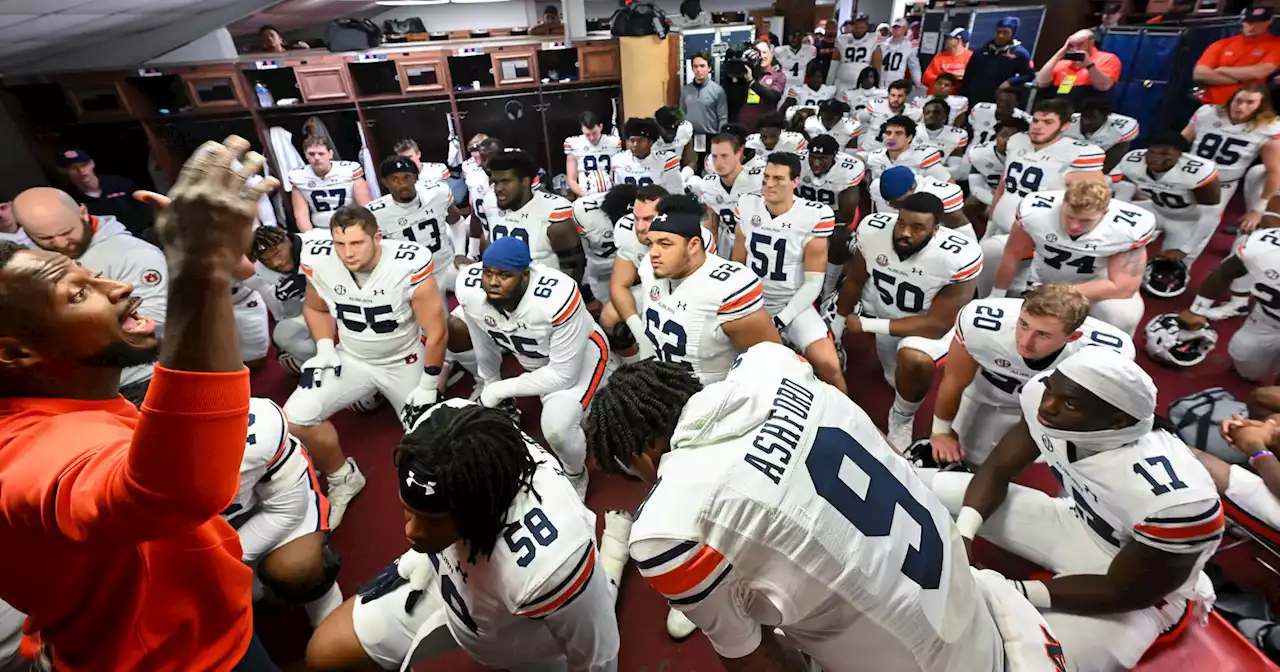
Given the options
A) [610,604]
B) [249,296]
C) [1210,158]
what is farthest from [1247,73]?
[249,296]

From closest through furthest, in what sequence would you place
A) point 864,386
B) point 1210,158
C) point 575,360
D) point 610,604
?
point 610,604
point 575,360
point 864,386
point 1210,158

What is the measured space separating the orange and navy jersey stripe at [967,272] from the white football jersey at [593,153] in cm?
399

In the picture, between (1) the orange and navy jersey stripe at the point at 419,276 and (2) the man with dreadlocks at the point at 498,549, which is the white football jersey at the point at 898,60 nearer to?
(1) the orange and navy jersey stripe at the point at 419,276

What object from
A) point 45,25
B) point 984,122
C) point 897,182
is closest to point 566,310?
point 897,182

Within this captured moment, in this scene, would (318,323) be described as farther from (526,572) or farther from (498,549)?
(526,572)

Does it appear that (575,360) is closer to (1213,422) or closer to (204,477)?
(204,477)

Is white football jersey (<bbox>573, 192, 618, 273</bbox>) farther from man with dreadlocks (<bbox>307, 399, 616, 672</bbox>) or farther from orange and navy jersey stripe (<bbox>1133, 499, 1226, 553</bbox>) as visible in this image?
orange and navy jersey stripe (<bbox>1133, 499, 1226, 553</bbox>)

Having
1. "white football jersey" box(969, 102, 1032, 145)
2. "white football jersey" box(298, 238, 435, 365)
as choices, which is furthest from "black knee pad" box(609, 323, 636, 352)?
"white football jersey" box(969, 102, 1032, 145)

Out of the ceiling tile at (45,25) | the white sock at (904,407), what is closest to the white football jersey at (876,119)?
the white sock at (904,407)

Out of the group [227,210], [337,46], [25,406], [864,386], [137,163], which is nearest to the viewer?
[227,210]

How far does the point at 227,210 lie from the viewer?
764mm

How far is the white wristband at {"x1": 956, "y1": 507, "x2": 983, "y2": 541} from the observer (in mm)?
2291

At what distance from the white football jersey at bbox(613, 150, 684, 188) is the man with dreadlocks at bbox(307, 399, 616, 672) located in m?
4.38

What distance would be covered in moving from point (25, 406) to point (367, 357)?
8.85 feet
